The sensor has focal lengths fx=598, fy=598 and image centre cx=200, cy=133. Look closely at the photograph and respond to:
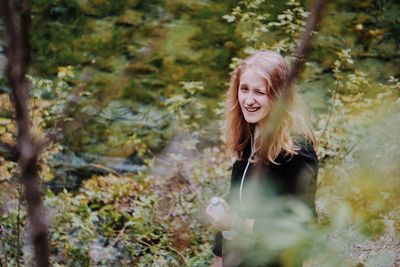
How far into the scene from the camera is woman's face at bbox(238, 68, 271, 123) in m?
1.94

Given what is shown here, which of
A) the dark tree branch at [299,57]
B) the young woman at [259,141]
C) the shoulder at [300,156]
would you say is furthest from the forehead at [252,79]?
the dark tree branch at [299,57]

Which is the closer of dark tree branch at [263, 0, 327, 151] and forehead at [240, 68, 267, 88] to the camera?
dark tree branch at [263, 0, 327, 151]

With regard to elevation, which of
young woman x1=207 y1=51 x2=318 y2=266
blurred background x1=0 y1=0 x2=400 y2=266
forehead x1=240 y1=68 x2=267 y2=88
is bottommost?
blurred background x1=0 y1=0 x2=400 y2=266

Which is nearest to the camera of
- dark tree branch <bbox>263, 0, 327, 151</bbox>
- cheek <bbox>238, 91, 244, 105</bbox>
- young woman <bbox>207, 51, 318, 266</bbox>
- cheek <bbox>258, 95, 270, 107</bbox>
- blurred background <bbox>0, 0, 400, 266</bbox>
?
dark tree branch <bbox>263, 0, 327, 151</bbox>

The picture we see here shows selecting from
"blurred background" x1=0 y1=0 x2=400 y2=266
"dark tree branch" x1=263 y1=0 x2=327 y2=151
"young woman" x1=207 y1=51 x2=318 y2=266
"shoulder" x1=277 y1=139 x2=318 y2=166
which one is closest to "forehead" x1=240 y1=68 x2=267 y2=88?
"young woman" x1=207 y1=51 x2=318 y2=266

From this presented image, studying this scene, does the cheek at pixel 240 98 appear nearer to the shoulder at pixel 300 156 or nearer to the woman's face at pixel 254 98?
the woman's face at pixel 254 98

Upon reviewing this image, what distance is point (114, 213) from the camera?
12.7 ft

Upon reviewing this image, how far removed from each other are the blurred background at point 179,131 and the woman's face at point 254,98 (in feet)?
1.08

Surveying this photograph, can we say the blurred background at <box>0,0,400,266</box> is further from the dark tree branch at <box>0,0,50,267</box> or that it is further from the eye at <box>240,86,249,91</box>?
the eye at <box>240,86,249,91</box>

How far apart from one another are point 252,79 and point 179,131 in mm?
3645

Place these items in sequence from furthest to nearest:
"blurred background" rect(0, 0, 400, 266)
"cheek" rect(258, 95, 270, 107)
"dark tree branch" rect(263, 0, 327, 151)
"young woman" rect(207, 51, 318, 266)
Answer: "cheek" rect(258, 95, 270, 107) < "young woman" rect(207, 51, 318, 266) < "blurred background" rect(0, 0, 400, 266) < "dark tree branch" rect(263, 0, 327, 151)

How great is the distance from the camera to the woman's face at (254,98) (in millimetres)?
1939

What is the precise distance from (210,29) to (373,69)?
1757 mm

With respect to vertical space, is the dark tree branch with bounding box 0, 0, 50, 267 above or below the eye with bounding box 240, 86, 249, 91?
above
